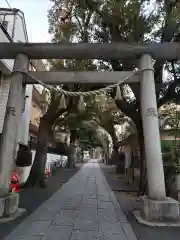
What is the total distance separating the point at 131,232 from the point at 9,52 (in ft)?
20.4

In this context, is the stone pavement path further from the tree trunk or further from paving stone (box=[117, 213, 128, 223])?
the tree trunk

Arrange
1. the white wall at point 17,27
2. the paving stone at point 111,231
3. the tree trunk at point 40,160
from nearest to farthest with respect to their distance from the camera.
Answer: the paving stone at point 111,231
the white wall at point 17,27
the tree trunk at point 40,160

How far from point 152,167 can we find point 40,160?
8.05 meters

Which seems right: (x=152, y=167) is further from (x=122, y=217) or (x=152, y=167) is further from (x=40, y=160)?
(x=40, y=160)

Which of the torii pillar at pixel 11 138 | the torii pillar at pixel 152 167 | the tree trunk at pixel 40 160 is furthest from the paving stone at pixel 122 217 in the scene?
the tree trunk at pixel 40 160

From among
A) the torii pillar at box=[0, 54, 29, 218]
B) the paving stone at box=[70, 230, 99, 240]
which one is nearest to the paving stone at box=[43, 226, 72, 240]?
the paving stone at box=[70, 230, 99, 240]

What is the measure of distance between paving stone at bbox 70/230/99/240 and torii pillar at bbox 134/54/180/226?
1.51 meters

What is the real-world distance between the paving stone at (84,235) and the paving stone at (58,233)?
0.13 meters

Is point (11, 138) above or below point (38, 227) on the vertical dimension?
above

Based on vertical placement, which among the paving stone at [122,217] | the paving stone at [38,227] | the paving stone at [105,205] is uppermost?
the paving stone at [105,205]

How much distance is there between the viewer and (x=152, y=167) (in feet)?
21.4

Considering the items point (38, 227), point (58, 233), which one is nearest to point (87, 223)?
point (58, 233)

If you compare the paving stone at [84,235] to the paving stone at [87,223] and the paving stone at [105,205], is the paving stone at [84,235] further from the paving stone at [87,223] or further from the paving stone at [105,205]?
the paving stone at [105,205]

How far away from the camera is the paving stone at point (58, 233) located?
4945 millimetres
